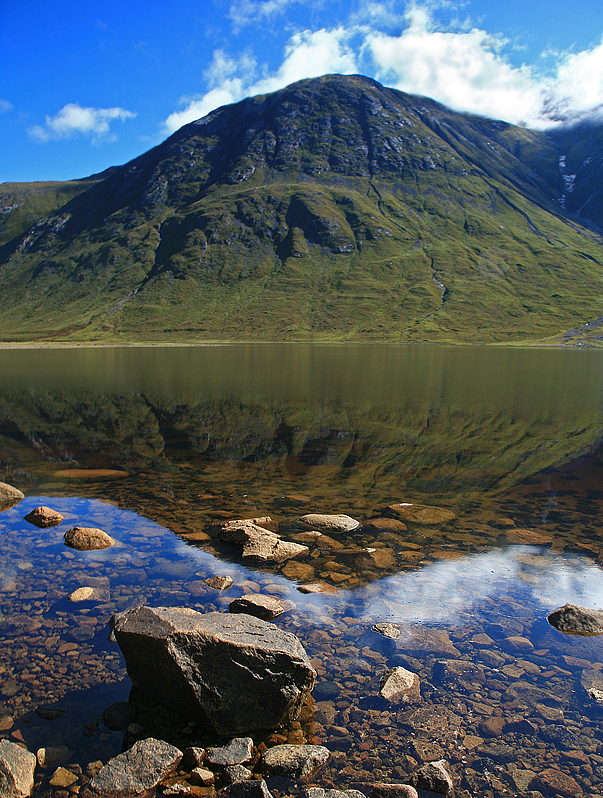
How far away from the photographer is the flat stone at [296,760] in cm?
719

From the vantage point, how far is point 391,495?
2086cm

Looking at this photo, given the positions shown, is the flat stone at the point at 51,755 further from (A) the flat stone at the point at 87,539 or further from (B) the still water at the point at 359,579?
(A) the flat stone at the point at 87,539

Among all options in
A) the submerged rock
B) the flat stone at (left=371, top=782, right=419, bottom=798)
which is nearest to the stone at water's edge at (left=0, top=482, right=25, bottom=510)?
the submerged rock

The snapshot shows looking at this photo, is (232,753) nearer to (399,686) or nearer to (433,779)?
(433,779)

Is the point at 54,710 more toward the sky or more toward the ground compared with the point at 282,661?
more toward the ground

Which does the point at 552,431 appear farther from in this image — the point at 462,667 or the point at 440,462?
the point at 462,667

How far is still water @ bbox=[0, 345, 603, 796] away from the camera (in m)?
7.95

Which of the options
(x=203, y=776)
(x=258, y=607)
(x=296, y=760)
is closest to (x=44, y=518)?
(x=258, y=607)

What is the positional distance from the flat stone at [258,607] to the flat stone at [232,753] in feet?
11.0

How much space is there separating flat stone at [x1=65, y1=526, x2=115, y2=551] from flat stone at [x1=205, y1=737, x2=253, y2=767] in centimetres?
895

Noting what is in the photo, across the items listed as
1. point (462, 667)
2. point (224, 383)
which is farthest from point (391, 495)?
point (224, 383)

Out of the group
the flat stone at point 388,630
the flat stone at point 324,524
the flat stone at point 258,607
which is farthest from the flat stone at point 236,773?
the flat stone at point 324,524

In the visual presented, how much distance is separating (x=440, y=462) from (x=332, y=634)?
677 inches

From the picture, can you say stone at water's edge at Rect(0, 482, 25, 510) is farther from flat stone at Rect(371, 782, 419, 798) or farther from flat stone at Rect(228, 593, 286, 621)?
flat stone at Rect(371, 782, 419, 798)
